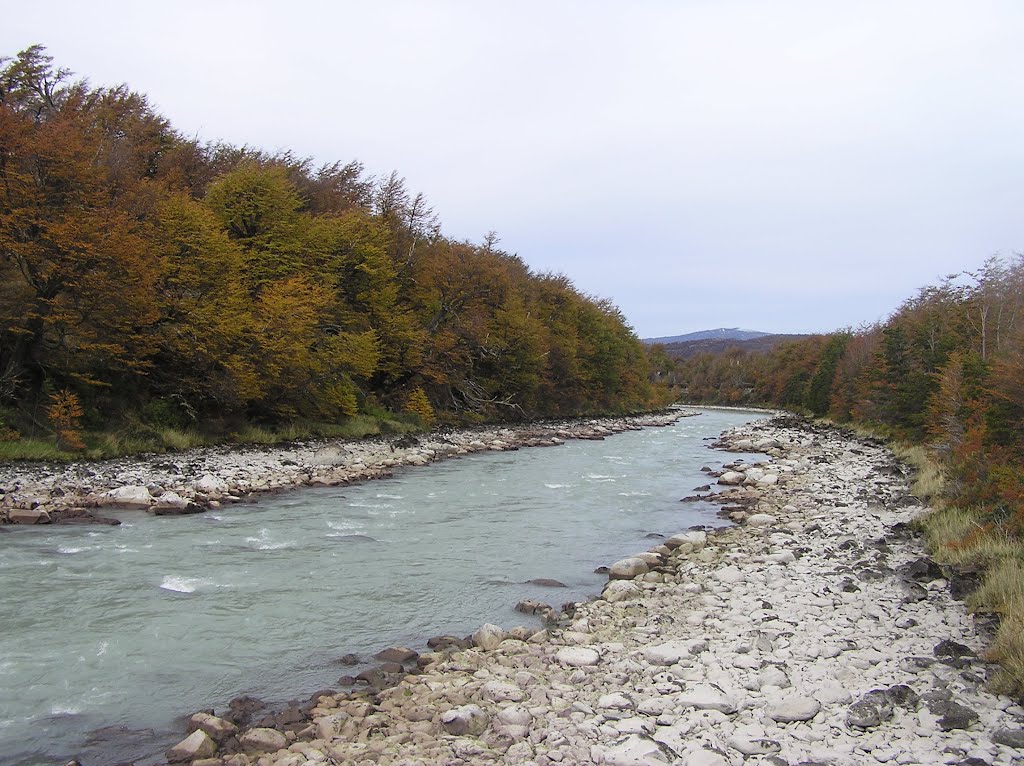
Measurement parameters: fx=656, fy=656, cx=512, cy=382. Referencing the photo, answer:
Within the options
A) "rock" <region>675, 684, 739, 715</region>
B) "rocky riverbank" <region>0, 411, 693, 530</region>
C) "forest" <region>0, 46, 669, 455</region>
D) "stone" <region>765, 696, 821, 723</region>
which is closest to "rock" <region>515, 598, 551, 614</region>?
"rock" <region>675, 684, 739, 715</region>

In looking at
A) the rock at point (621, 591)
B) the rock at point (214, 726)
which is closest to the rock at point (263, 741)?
the rock at point (214, 726)

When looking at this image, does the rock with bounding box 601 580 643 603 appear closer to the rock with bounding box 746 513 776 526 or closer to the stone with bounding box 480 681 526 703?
the stone with bounding box 480 681 526 703

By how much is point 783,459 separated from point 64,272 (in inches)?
915

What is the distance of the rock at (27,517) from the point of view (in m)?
11.0

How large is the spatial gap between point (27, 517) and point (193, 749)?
8.72 metres

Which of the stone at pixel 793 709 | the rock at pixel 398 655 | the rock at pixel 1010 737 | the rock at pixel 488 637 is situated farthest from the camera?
the rock at pixel 488 637

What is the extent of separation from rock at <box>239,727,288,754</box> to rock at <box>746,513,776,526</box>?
33.0 ft

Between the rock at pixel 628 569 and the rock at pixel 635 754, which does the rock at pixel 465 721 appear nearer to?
the rock at pixel 635 754

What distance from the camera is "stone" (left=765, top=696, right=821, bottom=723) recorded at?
15.8ft

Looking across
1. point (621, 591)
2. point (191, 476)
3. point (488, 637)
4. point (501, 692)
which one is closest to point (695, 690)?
point (501, 692)

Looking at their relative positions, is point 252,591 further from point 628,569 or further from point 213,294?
point 213,294

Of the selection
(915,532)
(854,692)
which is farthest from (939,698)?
(915,532)

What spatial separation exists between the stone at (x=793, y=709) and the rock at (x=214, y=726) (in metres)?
4.05

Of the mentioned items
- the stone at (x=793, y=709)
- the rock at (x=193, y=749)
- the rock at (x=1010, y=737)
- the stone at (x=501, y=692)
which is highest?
the rock at (x=1010, y=737)
